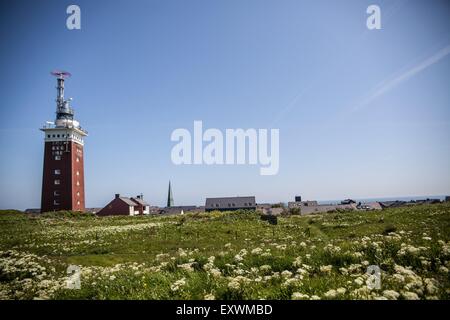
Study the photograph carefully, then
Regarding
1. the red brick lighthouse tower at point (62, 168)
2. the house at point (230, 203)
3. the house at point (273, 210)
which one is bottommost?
the house at point (230, 203)

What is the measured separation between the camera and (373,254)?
812 cm

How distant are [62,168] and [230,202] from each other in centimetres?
5610

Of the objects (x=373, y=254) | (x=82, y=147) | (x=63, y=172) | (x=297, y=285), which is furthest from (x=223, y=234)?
(x=82, y=147)

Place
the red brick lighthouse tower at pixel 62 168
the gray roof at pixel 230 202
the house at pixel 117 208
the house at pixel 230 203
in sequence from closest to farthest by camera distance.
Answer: the red brick lighthouse tower at pixel 62 168 < the house at pixel 117 208 < the house at pixel 230 203 < the gray roof at pixel 230 202

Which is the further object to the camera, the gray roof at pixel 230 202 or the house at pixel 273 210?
the gray roof at pixel 230 202

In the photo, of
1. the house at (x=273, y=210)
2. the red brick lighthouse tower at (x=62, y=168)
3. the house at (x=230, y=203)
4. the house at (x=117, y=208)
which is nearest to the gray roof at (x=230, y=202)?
the house at (x=230, y=203)

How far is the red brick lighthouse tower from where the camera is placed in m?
57.0

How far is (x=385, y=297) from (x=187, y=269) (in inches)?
215

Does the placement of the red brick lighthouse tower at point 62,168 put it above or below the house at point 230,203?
above

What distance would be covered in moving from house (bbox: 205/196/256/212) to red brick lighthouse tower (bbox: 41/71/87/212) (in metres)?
44.6

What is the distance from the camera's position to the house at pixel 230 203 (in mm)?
94500

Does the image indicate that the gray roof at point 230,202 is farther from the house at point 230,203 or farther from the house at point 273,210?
the house at point 273,210

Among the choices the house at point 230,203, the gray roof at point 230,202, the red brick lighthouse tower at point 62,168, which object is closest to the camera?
the red brick lighthouse tower at point 62,168
